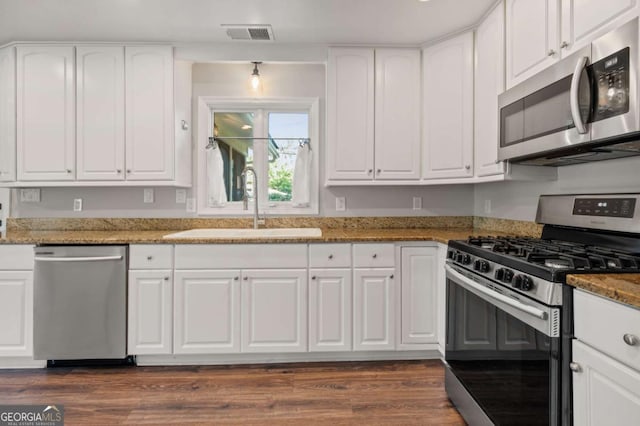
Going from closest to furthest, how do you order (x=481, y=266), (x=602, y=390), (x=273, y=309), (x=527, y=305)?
1. (x=602, y=390)
2. (x=527, y=305)
3. (x=481, y=266)
4. (x=273, y=309)

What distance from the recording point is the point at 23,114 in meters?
2.71

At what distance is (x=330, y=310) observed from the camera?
249 cm

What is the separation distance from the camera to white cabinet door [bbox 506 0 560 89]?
5.74ft

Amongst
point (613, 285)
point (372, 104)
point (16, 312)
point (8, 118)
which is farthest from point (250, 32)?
point (613, 285)

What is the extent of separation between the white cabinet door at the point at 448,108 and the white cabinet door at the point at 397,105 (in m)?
0.08

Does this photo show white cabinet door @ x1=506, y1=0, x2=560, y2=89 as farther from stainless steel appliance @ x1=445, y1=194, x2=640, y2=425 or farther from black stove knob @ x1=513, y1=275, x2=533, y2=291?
black stove knob @ x1=513, y1=275, x2=533, y2=291

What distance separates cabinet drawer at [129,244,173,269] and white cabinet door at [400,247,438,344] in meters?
1.60

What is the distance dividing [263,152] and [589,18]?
2.33 metres

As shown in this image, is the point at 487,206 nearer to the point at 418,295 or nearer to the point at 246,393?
the point at 418,295

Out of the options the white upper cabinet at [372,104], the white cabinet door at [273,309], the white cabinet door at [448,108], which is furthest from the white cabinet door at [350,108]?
the white cabinet door at [273,309]

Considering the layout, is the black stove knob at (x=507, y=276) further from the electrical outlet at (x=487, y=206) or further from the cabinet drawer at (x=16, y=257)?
the cabinet drawer at (x=16, y=257)

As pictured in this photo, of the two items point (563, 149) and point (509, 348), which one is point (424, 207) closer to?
point (563, 149)

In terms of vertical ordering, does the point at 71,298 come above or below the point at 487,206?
below

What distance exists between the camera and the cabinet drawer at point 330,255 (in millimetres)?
2475
